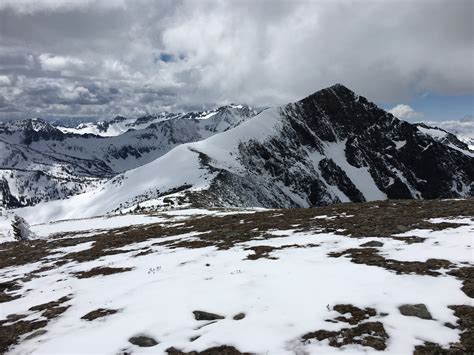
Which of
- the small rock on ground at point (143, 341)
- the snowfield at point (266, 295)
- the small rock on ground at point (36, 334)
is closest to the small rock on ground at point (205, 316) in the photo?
the snowfield at point (266, 295)

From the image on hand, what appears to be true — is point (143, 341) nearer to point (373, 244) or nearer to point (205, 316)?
point (205, 316)

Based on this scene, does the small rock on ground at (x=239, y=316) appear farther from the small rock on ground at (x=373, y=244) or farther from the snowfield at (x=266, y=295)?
the small rock on ground at (x=373, y=244)

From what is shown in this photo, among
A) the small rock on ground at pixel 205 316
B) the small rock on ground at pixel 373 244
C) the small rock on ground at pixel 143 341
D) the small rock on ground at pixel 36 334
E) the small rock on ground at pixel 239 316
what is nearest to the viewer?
the small rock on ground at pixel 143 341

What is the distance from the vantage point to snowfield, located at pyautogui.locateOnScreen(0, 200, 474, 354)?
33.9ft

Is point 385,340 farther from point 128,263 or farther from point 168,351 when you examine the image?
→ point 128,263

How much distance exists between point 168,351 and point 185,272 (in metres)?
7.05

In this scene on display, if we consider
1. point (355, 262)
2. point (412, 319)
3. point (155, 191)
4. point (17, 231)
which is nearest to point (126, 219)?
point (17, 231)

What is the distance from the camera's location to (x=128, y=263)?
69.6ft

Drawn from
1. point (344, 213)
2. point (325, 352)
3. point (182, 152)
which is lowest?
point (325, 352)

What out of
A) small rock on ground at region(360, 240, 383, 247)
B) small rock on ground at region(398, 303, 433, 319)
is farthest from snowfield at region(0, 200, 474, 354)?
small rock on ground at region(360, 240, 383, 247)

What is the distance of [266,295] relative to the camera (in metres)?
13.2

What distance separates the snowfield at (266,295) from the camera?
10328 millimetres

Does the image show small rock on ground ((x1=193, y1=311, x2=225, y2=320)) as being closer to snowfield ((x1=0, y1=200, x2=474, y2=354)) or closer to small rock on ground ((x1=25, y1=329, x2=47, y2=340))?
snowfield ((x1=0, y1=200, x2=474, y2=354))

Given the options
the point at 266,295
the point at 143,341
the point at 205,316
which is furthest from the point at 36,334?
the point at 266,295
